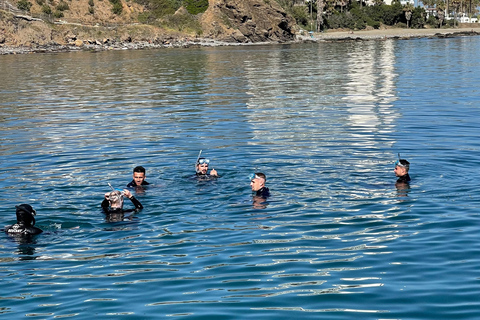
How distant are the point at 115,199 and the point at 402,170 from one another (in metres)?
6.40

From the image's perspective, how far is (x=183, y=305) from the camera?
28.2ft

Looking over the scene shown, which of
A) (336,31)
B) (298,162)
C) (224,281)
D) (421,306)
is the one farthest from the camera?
(336,31)

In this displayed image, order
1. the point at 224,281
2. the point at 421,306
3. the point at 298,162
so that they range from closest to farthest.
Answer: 1. the point at 421,306
2. the point at 224,281
3. the point at 298,162

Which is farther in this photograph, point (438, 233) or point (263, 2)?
point (263, 2)

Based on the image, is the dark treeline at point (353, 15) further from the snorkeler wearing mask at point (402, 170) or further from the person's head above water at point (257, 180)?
the person's head above water at point (257, 180)

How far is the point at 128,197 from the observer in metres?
12.6

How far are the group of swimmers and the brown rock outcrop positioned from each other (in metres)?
98.3

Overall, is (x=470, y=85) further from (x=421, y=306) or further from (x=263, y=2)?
(x=263, y=2)

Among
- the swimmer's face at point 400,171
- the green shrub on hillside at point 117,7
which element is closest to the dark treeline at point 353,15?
the green shrub on hillside at point 117,7

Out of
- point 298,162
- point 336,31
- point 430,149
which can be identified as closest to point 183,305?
point 298,162

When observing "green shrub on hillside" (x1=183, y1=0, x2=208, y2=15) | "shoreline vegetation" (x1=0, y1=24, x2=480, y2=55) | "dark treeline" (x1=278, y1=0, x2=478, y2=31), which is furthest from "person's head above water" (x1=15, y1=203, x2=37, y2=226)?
"dark treeline" (x1=278, y1=0, x2=478, y2=31)

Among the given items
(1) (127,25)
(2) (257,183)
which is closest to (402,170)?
(2) (257,183)

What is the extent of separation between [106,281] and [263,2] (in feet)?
363

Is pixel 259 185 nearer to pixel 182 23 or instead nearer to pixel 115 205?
pixel 115 205
